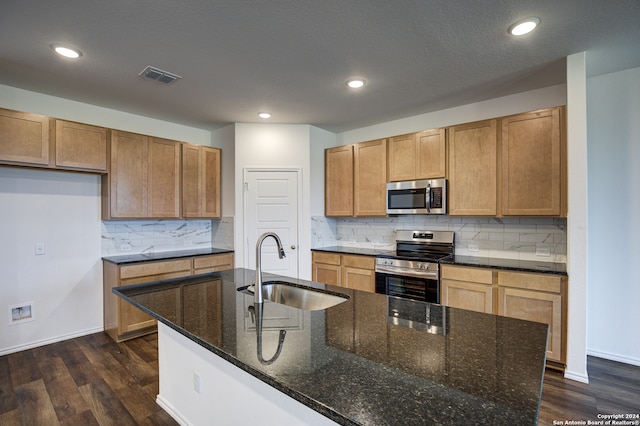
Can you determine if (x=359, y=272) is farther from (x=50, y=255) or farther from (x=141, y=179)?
(x=50, y=255)

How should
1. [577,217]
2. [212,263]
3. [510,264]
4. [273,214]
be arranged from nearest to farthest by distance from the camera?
[577,217] < [510,264] < [212,263] < [273,214]

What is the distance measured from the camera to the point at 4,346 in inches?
122

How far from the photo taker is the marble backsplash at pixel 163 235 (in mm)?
3848

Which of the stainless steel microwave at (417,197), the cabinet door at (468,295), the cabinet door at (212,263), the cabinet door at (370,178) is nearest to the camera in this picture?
the cabinet door at (468,295)

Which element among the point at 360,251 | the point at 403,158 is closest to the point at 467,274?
the point at 360,251

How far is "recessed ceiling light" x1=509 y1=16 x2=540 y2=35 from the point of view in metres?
2.07

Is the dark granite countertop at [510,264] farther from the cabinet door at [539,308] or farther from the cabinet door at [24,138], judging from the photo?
the cabinet door at [24,138]

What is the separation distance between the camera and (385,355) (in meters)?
1.10

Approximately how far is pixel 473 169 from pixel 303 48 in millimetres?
2152

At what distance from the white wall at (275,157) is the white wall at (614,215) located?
3097 mm

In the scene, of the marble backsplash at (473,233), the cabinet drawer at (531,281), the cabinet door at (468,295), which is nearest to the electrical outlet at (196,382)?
the cabinet door at (468,295)

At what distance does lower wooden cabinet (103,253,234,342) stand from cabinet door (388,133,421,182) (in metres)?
2.71

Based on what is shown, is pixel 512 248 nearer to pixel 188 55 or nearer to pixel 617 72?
pixel 617 72

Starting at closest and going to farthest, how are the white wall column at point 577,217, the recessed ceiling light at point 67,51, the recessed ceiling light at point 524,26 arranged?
the recessed ceiling light at point 524,26
the recessed ceiling light at point 67,51
the white wall column at point 577,217
